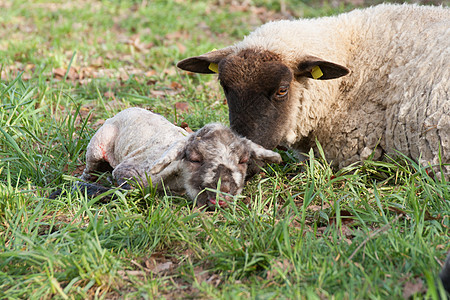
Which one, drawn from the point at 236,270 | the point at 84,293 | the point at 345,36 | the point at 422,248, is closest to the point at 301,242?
the point at 236,270

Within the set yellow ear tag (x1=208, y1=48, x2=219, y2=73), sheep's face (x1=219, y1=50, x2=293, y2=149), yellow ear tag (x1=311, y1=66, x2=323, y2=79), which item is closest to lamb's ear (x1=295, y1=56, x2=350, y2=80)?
yellow ear tag (x1=311, y1=66, x2=323, y2=79)

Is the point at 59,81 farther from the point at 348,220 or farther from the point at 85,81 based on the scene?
the point at 348,220

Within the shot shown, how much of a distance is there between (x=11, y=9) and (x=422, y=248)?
1046cm

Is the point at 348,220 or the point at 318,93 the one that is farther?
the point at 318,93

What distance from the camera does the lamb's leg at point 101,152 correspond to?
179 inches

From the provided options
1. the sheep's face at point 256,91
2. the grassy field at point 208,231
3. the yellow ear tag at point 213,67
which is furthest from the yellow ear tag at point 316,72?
the yellow ear tag at point 213,67

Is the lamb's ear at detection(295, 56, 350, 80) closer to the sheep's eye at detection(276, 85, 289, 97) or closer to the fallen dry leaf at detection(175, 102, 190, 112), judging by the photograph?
the sheep's eye at detection(276, 85, 289, 97)

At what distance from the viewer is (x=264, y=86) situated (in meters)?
4.02

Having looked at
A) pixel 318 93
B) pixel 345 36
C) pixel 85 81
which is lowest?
pixel 85 81

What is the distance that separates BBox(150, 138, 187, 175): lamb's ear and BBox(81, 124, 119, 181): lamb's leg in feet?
3.18

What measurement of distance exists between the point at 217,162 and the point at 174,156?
37cm

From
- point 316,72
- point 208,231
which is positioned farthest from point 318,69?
point 208,231

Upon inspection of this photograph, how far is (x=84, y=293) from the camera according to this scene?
2.56m

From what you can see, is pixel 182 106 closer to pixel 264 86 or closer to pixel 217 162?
pixel 264 86
